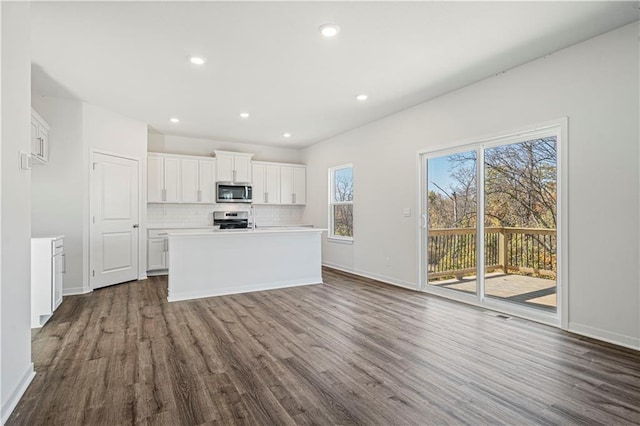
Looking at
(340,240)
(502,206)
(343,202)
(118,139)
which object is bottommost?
(340,240)

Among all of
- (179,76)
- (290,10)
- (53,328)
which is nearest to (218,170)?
(179,76)

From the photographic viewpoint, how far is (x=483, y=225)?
418cm

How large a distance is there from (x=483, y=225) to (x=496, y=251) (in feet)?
1.14

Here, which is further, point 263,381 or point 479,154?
point 479,154

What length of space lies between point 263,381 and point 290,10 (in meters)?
2.82

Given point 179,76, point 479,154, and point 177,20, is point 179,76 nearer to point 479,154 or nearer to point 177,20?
point 177,20

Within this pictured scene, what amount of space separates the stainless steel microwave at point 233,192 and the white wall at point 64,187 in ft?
8.42

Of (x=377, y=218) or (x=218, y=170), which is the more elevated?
(x=218, y=170)

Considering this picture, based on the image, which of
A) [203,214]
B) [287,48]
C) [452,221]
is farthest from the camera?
[203,214]

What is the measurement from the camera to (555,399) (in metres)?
2.09

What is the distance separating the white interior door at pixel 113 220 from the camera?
5.10 meters

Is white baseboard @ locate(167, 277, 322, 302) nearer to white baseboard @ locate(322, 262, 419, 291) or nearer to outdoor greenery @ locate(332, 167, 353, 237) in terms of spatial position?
white baseboard @ locate(322, 262, 419, 291)

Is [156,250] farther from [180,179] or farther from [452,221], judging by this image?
[452,221]

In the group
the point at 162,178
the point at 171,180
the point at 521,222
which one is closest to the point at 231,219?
the point at 171,180
